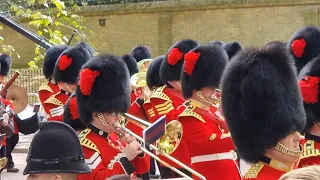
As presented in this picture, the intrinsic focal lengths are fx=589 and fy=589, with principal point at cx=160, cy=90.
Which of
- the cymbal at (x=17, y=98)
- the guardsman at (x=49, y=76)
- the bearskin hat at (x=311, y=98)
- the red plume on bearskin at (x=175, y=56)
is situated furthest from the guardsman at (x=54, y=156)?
the cymbal at (x=17, y=98)

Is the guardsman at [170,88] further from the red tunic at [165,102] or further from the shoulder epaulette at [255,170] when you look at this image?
the shoulder epaulette at [255,170]

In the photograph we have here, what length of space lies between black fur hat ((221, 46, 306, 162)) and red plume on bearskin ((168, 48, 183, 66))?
2817mm

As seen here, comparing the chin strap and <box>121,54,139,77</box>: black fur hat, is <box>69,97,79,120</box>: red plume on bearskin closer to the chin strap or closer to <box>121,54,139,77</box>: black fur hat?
the chin strap

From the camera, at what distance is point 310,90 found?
365 cm

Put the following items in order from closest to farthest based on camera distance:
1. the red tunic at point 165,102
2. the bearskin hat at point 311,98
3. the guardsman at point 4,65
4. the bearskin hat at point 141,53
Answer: the bearskin hat at point 311,98, the red tunic at point 165,102, the guardsman at point 4,65, the bearskin hat at point 141,53

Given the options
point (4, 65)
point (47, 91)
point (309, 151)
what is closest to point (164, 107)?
point (47, 91)

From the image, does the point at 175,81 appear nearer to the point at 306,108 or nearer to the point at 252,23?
the point at 306,108

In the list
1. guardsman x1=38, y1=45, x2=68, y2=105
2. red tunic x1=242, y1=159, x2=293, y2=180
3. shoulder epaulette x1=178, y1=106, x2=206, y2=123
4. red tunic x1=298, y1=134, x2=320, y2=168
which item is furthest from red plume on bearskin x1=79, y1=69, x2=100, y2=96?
guardsman x1=38, y1=45, x2=68, y2=105

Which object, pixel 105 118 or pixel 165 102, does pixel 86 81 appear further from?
pixel 165 102

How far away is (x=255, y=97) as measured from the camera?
10.2 feet

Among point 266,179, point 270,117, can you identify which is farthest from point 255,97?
point 266,179

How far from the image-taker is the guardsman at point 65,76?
233 inches

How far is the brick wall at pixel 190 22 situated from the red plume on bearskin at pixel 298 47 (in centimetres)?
1065

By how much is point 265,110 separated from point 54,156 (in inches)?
44.4
